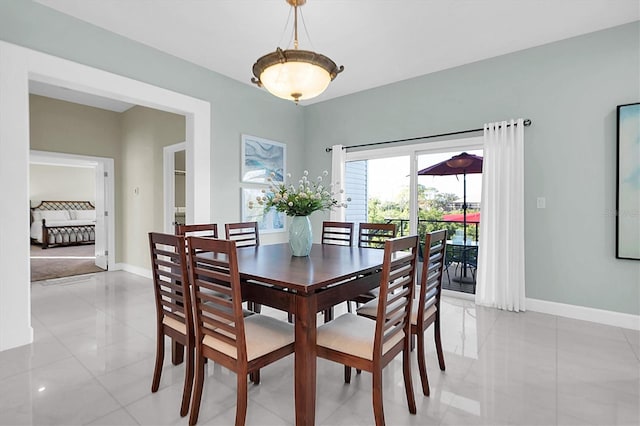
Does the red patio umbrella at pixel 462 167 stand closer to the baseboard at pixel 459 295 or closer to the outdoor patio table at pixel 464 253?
the outdoor patio table at pixel 464 253

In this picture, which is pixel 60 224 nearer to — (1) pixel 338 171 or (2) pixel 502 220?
(1) pixel 338 171

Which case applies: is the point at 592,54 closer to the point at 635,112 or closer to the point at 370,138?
the point at 635,112

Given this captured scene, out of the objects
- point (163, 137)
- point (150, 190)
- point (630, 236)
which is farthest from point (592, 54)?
point (150, 190)

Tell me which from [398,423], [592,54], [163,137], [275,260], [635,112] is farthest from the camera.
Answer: [163,137]

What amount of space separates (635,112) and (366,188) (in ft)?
9.61

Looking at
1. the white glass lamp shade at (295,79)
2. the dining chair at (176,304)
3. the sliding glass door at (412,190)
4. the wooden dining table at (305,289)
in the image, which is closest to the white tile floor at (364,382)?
the dining chair at (176,304)

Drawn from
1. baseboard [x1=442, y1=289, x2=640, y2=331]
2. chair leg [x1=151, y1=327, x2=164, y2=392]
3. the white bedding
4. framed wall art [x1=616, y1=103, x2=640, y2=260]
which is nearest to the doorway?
chair leg [x1=151, y1=327, x2=164, y2=392]

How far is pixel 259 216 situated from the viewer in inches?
179

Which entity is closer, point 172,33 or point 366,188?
point 172,33

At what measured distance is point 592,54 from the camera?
3119mm

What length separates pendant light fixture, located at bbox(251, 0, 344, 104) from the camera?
208 cm

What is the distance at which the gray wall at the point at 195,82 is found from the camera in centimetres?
266

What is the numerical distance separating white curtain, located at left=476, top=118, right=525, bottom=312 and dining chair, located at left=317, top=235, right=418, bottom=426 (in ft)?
7.45

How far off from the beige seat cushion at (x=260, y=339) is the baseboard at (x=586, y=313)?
2972 mm
